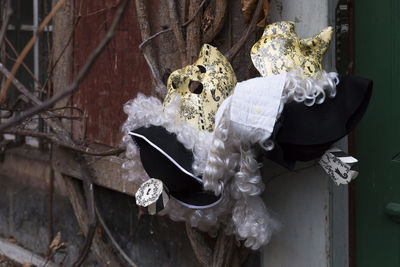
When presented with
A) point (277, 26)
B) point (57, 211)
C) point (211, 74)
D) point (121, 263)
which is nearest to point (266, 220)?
point (211, 74)

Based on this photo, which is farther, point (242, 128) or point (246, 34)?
point (246, 34)

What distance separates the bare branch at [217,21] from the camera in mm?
2398

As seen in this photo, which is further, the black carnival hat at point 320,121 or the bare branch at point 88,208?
the bare branch at point 88,208

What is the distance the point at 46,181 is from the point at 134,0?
1.93 m

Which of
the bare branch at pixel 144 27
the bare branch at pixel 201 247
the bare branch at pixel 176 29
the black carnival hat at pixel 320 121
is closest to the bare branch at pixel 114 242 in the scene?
the bare branch at pixel 201 247

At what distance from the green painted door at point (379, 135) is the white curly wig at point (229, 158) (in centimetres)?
45

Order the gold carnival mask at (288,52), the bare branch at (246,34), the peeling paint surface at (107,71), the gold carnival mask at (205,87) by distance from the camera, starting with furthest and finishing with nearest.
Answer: the peeling paint surface at (107,71) < the bare branch at (246,34) < the gold carnival mask at (205,87) < the gold carnival mask at (288,52)

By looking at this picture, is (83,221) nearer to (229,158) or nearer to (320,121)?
(229,158)

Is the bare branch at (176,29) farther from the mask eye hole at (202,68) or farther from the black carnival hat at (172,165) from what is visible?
the black carnival hat at (172,165)

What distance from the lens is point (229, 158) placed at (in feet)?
5.99

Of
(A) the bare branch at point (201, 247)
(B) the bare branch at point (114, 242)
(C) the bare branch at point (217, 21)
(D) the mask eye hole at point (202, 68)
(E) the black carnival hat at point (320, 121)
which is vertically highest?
(C) the bare branch at point (217, 21)

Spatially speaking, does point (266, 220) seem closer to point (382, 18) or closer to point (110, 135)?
point (382, 18)

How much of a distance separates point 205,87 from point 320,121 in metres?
0.48

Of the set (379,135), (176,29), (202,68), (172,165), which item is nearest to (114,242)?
(176,29)
